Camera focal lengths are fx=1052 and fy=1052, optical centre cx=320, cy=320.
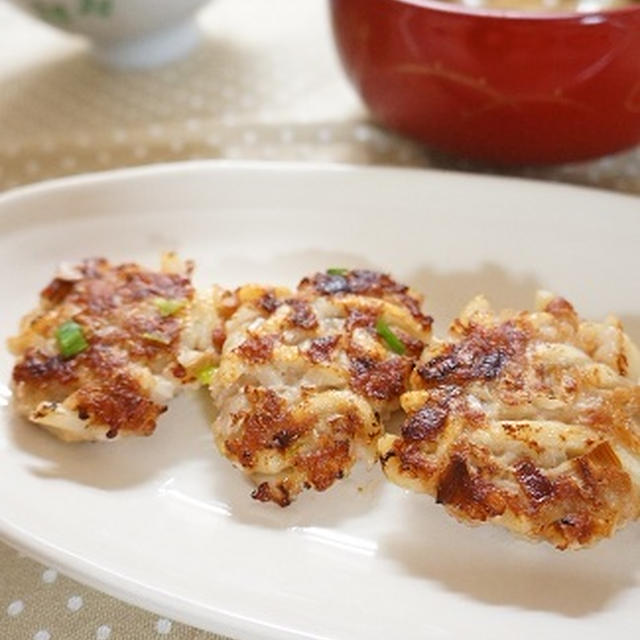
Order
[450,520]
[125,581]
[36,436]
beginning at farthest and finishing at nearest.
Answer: [36,436], [450,520], [125,581]

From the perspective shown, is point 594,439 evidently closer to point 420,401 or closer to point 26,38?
point 420,401

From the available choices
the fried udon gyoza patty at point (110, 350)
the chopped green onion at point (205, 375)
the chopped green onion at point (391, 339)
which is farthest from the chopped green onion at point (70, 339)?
the chopped green onion at point (391, 339)

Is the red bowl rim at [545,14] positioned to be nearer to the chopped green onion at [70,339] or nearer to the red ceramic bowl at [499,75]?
the red ceramic bowl at [499,75]

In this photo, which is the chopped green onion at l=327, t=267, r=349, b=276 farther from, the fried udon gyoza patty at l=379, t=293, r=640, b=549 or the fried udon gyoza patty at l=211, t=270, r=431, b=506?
Answer: the fried udon gyoza patty at l=379, t=293, r=640, b=549

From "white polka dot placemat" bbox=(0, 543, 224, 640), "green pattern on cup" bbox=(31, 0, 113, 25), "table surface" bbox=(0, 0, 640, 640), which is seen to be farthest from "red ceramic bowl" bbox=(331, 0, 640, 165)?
"white polka dot placemat" bbox=(0, 543, 224, 640)

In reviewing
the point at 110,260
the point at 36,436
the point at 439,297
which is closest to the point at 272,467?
the point at 36,436

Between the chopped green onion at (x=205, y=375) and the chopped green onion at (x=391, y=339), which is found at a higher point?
the chopped green onion at (x=391, y=339)
